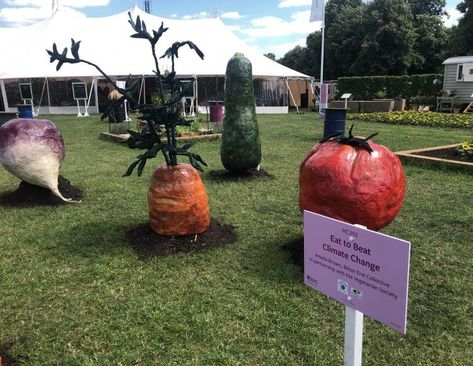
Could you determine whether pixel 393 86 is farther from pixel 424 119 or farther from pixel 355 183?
pixel 355 183

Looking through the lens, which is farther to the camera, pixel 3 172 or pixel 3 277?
pixel 3 172

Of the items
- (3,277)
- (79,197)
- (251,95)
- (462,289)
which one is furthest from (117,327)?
(251,95)

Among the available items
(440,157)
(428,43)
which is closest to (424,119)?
(440,157)

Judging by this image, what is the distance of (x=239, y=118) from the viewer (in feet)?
22.6

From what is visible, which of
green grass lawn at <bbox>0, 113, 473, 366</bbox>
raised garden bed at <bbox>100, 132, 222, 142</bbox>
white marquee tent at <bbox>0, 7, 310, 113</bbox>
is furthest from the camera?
white marquee tent at <bbox>0, 7, 310, 113</bbox>

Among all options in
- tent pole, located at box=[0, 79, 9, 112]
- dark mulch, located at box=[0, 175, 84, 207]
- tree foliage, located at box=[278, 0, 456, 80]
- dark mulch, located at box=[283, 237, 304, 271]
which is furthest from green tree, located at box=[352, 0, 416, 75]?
dark mulch, located at box=[283, 237, 304, 271]

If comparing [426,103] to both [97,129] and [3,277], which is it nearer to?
[97,129]

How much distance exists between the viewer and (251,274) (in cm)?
397

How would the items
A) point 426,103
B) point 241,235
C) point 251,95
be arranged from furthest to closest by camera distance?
point 426,103 → point 251,95 → point 241,235

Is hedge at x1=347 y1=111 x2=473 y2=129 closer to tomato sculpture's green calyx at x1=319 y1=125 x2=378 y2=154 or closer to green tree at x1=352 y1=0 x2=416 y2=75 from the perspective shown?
tomato sculpture's green calyx at x1=319 y1=125 x2=378 y2=154

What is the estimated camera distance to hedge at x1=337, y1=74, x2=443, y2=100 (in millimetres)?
24922

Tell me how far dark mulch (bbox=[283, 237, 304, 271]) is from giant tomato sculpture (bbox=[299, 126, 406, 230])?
26.9 inches

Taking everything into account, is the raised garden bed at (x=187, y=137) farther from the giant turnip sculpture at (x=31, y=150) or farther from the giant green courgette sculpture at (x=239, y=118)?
the giant turnip sculpture at (x=31, y=150)

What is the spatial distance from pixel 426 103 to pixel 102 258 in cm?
2354
